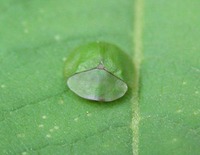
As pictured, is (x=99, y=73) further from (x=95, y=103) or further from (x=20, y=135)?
(x=20, y=135)

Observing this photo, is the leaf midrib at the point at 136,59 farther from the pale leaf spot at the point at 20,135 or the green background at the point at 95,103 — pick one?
the pale leaf spot at the point at 20,135

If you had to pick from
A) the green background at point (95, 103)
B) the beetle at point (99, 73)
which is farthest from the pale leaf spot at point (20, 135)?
the beetle at point (99, 73)

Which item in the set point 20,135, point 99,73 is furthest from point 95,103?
point 20,135

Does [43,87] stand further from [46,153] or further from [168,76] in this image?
[168,76]

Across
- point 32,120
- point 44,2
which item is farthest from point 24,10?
point 32,120

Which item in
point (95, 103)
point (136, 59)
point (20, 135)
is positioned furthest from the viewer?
point (136, 59)

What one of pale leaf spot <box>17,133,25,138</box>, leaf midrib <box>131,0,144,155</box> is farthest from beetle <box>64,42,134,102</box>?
pale leaf spot <box>17,133,25,138</box>

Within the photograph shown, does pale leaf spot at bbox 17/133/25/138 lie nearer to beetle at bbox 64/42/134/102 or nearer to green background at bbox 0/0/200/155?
green background at bbox 0/0/200/155

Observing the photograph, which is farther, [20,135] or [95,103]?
[95,103]

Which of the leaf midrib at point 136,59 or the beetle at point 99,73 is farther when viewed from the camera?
the beetle at point 99,73
